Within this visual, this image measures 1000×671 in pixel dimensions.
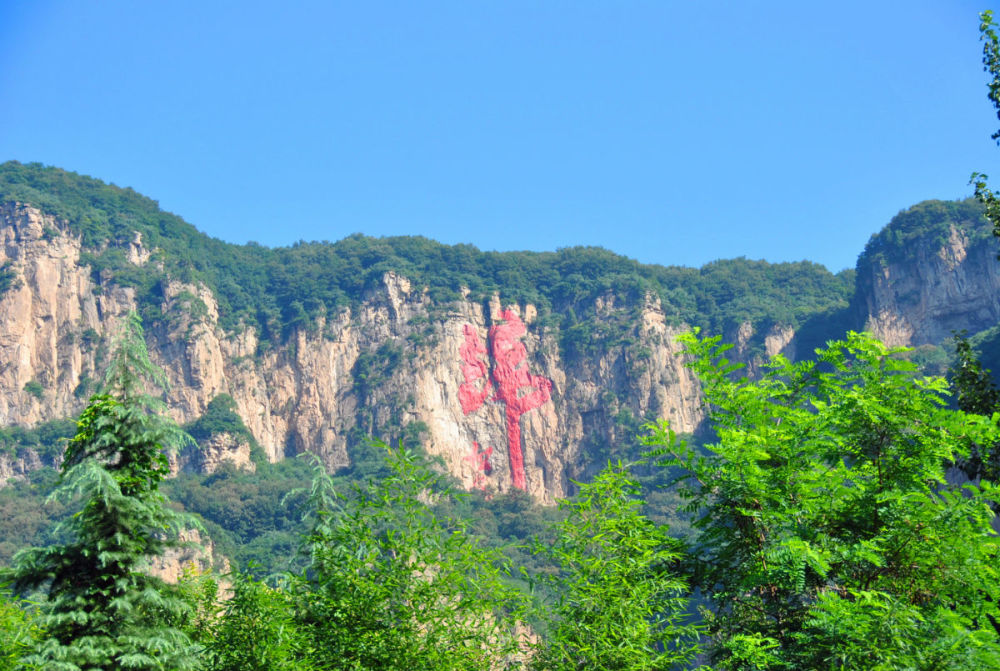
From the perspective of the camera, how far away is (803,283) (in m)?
92.3

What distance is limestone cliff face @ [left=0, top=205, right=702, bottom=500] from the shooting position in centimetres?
7100

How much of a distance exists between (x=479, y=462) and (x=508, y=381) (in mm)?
8067

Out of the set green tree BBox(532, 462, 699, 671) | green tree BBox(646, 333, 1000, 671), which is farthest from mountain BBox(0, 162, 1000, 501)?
Answer: green tree BBox(646, 333, 1000, 671)

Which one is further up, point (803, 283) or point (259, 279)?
point (259, 279)

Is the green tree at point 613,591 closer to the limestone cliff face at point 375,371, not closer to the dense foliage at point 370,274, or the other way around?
the limestone cliff face at point 375,371

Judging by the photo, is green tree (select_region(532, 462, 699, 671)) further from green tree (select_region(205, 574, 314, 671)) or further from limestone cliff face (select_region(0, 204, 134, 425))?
limestone cliff face (select_region(0, 204, 134, 425))

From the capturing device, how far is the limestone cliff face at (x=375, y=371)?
7100 cm

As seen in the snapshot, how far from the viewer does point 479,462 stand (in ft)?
256

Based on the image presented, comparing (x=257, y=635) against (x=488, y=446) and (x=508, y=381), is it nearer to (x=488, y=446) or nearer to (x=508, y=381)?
(x=488, y=446)

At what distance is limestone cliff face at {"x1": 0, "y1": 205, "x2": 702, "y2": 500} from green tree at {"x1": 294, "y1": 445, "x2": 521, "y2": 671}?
62.2m

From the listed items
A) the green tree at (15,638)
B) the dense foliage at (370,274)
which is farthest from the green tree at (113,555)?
the dense foliage at (370,274)

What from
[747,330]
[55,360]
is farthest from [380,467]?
[747,330]

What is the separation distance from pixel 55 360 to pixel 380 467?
995 inches

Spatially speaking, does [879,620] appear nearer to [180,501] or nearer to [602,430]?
[180,501]
